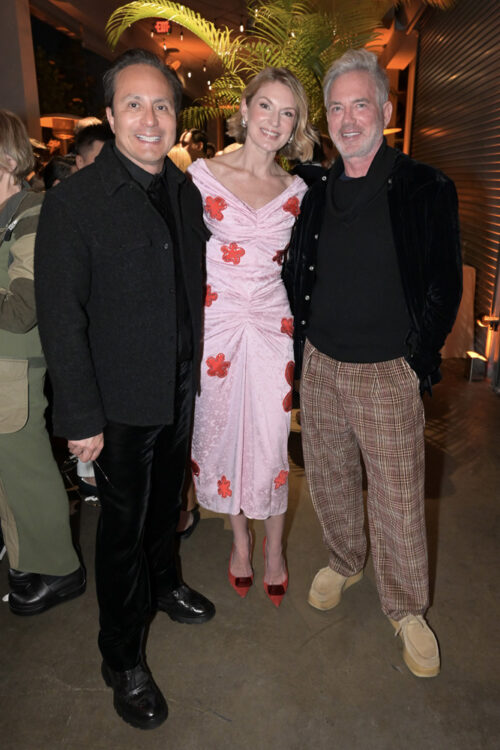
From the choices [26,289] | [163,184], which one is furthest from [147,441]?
[163,184]

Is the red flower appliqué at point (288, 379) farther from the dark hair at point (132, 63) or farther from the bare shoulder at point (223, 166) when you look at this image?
the dark hair at point (132, 63)

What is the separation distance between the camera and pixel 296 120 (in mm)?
1913

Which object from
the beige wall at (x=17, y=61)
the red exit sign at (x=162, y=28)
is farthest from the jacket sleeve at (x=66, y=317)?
the red exit sign at (x=162, y=28)

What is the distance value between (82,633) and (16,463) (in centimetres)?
66

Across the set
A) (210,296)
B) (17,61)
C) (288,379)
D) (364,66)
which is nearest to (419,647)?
(288,379)

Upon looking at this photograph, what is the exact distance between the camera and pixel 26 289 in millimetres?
1733

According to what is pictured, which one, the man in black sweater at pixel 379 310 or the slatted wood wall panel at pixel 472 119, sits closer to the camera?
the man in black sweater at pixel 379 310

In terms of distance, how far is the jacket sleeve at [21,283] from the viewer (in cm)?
173

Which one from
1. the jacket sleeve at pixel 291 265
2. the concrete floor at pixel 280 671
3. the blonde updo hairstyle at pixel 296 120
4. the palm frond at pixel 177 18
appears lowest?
the concrete floor at pixel 280 671

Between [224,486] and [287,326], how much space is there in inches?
25.5

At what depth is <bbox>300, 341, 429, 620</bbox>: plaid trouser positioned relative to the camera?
1.77m

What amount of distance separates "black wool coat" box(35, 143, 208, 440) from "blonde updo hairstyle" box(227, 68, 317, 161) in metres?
0.69

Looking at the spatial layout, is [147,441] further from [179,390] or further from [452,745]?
[452,745]

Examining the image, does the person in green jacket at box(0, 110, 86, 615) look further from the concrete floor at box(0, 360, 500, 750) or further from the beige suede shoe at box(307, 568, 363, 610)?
the beige suede shoe at box(307, 568, 363, 610)
